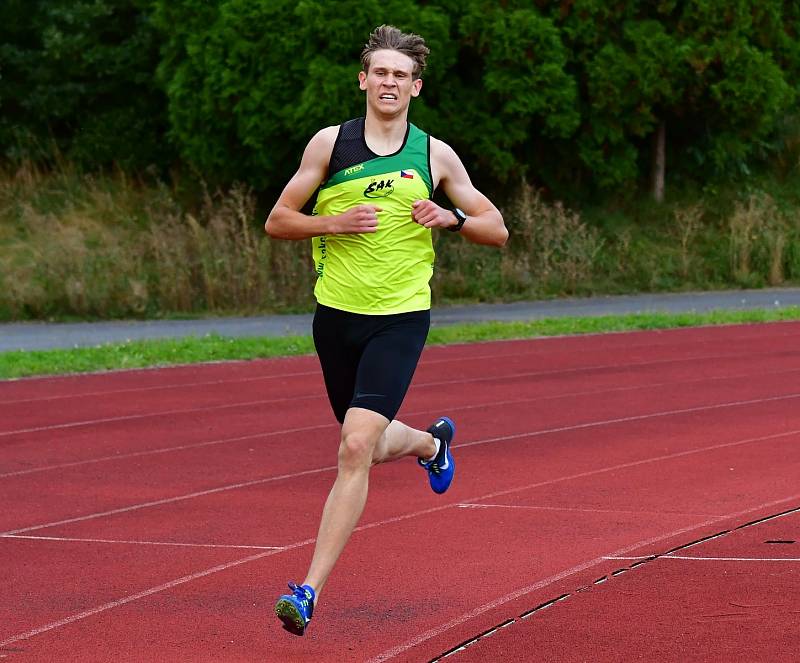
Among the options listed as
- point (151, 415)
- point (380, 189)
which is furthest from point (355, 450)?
point (151, 415)

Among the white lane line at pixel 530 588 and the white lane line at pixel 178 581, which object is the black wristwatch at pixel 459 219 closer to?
the white lane line at pixel 530 588

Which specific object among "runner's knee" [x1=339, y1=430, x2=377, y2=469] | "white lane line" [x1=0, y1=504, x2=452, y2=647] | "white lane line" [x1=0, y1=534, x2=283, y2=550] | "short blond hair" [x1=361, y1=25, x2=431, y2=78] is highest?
"short blond hair" [x1=361, y1=25, x2=431, y2=78]

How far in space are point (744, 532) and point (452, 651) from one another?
238 cm

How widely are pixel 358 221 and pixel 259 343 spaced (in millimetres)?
11477

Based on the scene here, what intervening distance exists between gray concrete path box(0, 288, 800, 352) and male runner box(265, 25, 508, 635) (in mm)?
12175

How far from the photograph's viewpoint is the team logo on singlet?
5629mm

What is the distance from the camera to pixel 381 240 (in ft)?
18.5

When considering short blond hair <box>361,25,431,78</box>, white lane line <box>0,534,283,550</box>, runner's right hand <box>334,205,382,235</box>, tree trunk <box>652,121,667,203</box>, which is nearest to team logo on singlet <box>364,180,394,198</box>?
runner's right hand <box>334,205,382,235</box>

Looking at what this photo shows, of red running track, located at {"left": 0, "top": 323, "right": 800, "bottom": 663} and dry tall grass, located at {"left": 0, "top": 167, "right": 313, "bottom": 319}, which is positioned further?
dry tall grass, located at {"left": 0, "top": 167, "right": 313, "bottom": 319}

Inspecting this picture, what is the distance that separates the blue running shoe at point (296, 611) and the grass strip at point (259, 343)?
9816 millimetres

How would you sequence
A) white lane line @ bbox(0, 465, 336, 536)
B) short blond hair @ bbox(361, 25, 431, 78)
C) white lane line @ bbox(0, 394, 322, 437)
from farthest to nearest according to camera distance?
white lane line @ bbox(0, 394, 322, 437) < white lane line @ bbox(0, 465, 336, 536) < short blond hair @ bbox(361, 25, 431, 78)

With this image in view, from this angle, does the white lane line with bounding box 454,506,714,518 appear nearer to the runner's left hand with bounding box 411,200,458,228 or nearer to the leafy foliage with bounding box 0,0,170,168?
the runner's left hand with bounding box 411,200,458,228

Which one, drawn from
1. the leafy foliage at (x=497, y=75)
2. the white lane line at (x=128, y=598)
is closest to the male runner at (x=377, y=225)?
the white lane line at (x=128, y=598)

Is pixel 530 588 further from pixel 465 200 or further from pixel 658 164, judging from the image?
pixel 658 164
